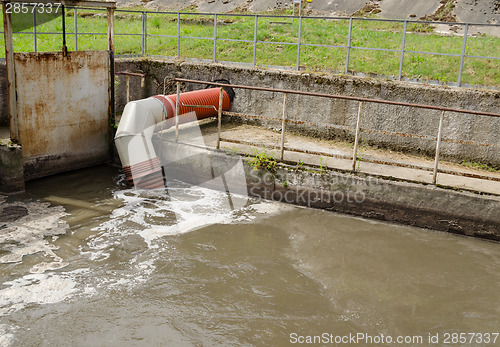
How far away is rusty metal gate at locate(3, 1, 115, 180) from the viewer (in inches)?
329

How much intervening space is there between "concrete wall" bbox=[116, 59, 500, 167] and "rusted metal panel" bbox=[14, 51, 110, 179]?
2.20 m

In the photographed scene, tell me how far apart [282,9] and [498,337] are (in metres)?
18.5

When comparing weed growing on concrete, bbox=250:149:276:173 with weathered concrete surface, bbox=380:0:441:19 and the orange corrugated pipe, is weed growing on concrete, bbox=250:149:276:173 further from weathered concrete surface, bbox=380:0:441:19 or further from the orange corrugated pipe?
weathered concrete surface, bbox=380:0:441:19

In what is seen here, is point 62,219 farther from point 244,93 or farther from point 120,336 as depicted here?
point 244,93

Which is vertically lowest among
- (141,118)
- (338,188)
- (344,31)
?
(338,188)

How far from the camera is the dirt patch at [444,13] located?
19.0m

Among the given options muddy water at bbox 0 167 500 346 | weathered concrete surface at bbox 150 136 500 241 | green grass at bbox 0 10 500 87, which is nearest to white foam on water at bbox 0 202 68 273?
muddy water at bbox 0 167 500 346

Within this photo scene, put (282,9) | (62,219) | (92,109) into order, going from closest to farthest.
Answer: (62,219), (92,109), (282,9)

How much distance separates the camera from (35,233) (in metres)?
6.88

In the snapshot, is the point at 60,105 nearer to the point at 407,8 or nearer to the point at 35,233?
the point at 35,233

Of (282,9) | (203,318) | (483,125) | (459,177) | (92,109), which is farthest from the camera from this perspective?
(282,9)

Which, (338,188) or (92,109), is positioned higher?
(92,109)

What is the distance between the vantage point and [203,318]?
17.2ft

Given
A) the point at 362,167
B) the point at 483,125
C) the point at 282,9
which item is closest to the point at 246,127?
the point at 362,167
